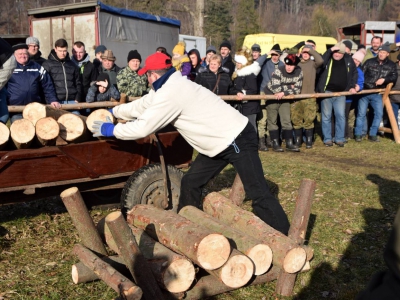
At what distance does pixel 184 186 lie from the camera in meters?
5.20

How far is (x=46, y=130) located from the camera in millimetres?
5180

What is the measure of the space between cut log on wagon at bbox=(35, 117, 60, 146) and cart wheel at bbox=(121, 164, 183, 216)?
93 cm

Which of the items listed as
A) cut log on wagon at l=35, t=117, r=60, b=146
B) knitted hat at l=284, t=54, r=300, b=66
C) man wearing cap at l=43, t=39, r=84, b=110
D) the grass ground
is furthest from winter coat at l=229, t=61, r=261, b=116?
cut log on wagon at l=35, t=117, r=60, b=146

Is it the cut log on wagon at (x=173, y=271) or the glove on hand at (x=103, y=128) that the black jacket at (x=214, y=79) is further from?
the cut log on wagon at (x=173, y=271)

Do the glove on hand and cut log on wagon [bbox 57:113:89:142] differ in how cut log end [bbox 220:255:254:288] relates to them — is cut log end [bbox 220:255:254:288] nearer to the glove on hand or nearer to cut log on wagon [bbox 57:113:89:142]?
the glove on hand

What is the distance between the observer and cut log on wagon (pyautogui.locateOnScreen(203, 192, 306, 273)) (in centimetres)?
418

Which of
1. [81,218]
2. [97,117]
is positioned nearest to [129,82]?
[97,117]

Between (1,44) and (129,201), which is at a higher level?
(1,44)

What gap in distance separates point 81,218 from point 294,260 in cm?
180

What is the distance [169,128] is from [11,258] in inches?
94.6

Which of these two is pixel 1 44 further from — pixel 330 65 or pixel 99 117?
pixel 330 65

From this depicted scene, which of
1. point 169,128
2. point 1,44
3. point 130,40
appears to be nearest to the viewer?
point 1,44

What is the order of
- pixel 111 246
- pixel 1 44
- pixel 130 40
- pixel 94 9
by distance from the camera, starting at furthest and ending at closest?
1. pixel 130 40
2. pixel 94 9
3. pixel 111 246
4. pixel 1 44

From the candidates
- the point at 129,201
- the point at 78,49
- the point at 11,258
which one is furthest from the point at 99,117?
the point at 78,49
